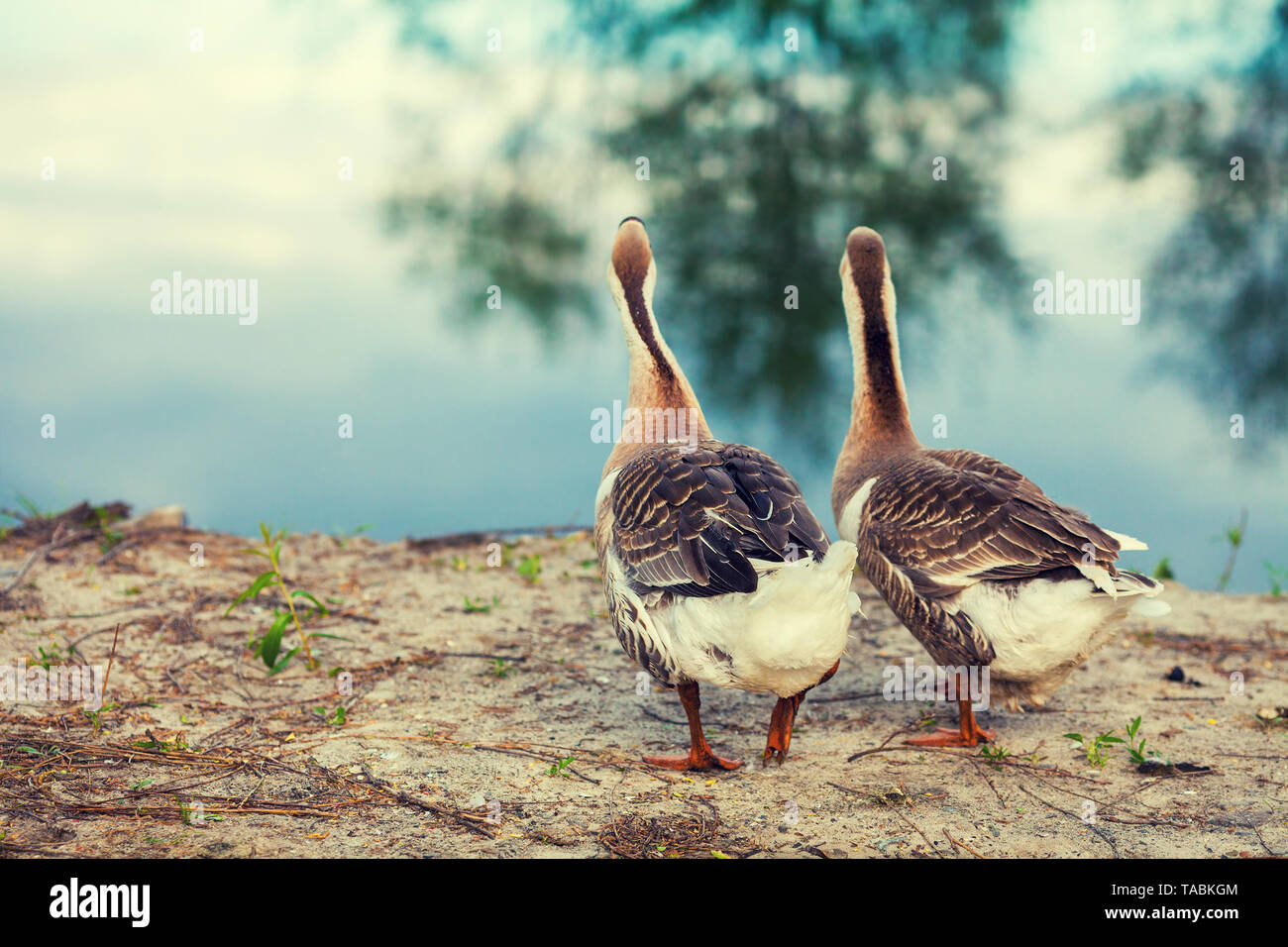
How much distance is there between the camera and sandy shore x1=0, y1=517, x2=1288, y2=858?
4070mm

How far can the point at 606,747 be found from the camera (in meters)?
5.21

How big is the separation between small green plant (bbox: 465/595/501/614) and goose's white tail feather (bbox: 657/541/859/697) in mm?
3419

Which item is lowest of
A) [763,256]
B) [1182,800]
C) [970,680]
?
[1182,800]

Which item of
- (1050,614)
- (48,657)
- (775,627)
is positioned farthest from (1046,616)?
(48,657)

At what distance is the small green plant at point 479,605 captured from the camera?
758cm

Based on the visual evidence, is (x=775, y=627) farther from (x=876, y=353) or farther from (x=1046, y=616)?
(x=876, y=353)

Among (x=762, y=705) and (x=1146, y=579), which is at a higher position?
(x=1146, y=579)

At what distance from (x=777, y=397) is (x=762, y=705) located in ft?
39.9

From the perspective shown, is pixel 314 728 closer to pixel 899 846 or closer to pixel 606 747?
pixel 606 747

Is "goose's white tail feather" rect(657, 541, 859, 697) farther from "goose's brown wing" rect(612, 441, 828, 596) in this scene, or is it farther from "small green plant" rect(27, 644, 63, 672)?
"small green plant" rect(27, 644, 63, 672)

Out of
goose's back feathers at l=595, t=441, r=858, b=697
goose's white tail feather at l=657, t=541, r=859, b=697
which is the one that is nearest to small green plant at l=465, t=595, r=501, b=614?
goose's back feathers at l=595, t=441, r=858, b=697

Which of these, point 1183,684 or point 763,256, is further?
point 763,256

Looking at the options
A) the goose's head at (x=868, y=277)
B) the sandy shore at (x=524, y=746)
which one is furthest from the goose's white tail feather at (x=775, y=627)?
the goose's head at (x=868, y=277)
